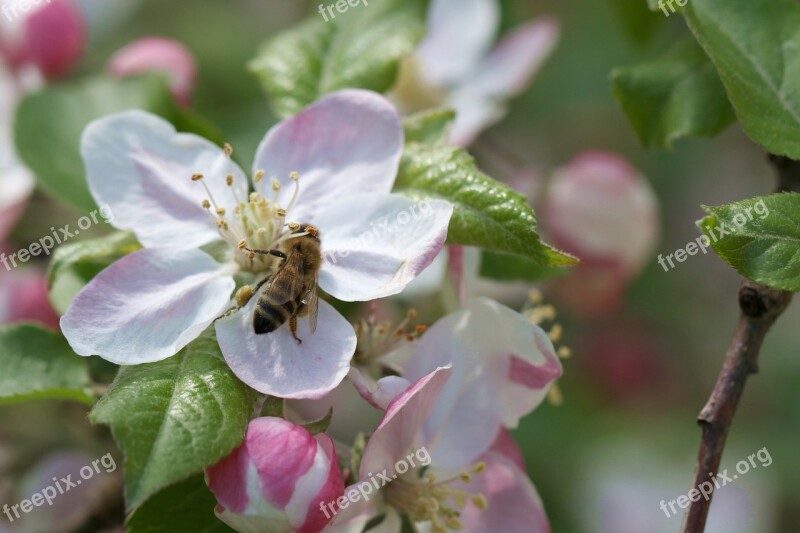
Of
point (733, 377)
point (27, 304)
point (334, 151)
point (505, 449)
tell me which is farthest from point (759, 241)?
point (27, 304)

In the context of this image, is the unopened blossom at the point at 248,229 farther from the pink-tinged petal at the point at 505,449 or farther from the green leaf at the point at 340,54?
the pink-tinged petal at the point at 505,449

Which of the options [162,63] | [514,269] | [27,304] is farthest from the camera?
[162,63]

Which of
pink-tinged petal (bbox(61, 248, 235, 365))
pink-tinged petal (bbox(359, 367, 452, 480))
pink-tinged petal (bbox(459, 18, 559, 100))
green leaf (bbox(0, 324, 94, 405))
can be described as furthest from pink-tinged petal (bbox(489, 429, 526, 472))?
pink-tinged petal (bbox(459, 18, 559, 100))

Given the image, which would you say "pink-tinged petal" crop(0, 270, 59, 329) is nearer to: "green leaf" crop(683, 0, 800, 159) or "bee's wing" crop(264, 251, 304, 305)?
"bee's wing" crop(264, 251, 304, 305)

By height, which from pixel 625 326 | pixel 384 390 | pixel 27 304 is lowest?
pixel 625 326

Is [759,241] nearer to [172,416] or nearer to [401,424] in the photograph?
[401,424]

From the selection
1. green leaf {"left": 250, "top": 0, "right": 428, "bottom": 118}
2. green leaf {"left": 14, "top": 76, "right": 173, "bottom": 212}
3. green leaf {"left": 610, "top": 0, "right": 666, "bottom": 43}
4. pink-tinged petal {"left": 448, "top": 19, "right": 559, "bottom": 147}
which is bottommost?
pink-tinged petal {"left": 448, "top": 19, "right": 559, "bottom": 147}
